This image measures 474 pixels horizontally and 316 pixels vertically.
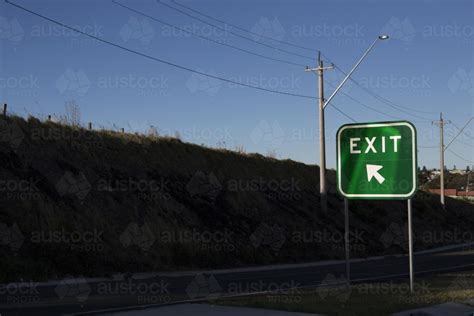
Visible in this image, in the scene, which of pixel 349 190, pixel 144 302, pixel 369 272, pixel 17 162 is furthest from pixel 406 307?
pixel 17 162

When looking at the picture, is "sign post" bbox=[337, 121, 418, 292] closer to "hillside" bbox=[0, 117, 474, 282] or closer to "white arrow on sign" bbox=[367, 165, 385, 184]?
"white arrow on sign" bbox=[367, 165, 385, 184]

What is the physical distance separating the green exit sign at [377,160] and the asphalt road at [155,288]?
4.24 m

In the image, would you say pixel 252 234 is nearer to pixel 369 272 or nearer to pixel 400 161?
pixel 369 272

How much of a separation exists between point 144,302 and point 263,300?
2.50 meters

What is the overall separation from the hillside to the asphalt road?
7.26 feet

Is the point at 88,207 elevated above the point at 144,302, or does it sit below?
above

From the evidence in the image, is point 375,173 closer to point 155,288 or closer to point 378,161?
point 378,161

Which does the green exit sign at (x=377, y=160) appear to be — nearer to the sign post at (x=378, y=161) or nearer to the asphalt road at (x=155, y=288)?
the sign post at (x=378, y=161)

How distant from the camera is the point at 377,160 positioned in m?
12.3

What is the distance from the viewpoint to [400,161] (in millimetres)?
12086

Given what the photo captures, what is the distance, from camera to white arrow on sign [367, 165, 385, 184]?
1230 centimetres

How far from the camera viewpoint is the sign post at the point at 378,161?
12055 mm

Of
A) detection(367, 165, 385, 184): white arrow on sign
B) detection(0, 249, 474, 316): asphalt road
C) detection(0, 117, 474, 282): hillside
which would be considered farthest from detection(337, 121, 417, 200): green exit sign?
detection(0, 117, 474, 282): hillside

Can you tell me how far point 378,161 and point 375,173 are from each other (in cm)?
23
